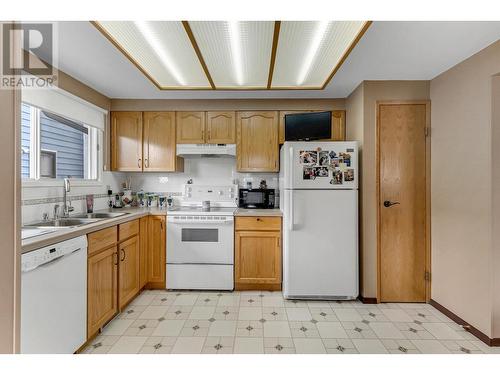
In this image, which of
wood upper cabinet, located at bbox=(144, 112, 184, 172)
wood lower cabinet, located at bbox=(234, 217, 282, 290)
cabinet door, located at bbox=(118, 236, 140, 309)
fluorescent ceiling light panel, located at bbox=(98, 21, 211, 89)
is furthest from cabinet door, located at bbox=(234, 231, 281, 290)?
fluorescent ceiling light panel, located at bbox=(98, 21, 211, 89)

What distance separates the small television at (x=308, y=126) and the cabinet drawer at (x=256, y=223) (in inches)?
37.9

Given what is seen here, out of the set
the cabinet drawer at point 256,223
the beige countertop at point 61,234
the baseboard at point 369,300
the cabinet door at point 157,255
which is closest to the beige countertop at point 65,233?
the beige countertop at point 61,234

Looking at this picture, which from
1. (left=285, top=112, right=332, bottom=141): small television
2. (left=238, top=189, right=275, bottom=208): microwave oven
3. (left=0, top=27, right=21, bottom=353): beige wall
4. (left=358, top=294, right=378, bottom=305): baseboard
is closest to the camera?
(left=0, top=27, right=21, bottom=353): beige wall

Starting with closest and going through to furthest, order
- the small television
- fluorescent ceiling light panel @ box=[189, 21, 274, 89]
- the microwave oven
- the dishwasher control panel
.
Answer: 1. the dishwasher control panel
2. fluorescent ceiling light panel @ box=[189, 21, 274, 89]
3. the small television
4. the microwave oven

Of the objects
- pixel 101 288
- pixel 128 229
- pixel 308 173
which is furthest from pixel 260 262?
pixel 101 288

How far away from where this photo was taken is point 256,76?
244 cm

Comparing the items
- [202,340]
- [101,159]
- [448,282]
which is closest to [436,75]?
[448,282]

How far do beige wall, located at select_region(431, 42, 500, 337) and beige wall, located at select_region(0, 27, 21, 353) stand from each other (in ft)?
9.17

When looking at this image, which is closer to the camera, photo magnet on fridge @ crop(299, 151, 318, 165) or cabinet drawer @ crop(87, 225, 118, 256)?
cabinet drawer @ crop(87, 225, 118, 256)

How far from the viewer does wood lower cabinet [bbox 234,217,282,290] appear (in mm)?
2898

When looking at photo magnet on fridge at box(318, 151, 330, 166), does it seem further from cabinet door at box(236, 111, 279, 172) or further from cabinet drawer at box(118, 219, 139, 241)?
cabinet drawer at box(118, 219, 139, 241)

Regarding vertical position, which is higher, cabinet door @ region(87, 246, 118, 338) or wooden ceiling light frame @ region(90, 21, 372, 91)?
wooden ceiling light frame @ region(90, 21, 372, 91)

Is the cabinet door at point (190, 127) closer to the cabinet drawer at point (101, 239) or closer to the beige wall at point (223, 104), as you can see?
the beige wall at point (223, 104)

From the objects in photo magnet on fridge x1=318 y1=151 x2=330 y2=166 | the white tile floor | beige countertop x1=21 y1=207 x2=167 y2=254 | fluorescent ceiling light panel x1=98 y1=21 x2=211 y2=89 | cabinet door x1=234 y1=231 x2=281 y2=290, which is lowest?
the white tile floor
